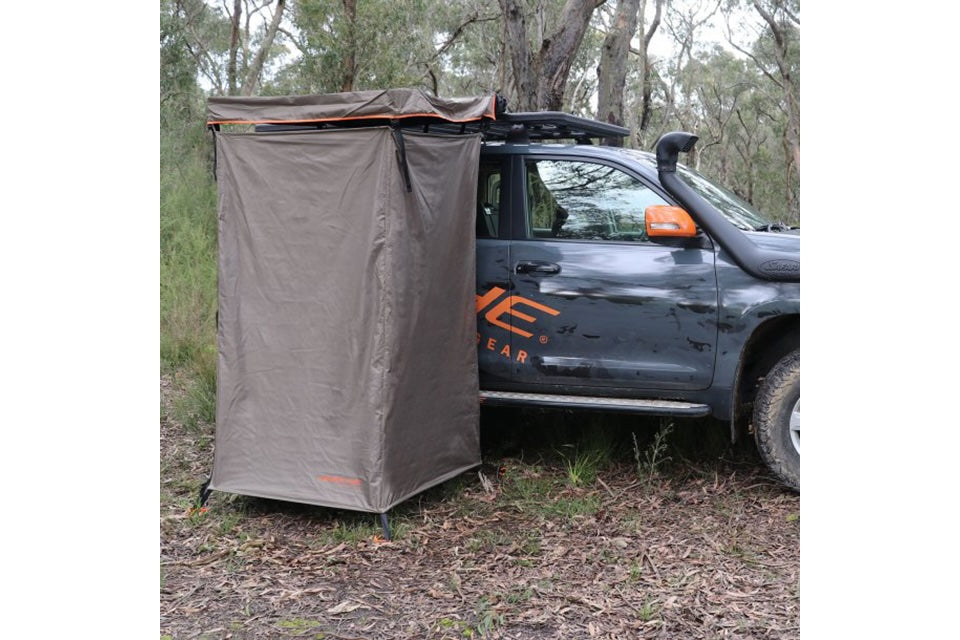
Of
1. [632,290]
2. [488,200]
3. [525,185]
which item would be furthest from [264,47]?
[632,290]

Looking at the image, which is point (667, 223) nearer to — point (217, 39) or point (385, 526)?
point (385, 526)

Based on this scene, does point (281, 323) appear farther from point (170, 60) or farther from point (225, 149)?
point (170, 60)

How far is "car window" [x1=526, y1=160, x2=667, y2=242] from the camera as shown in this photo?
217 inches

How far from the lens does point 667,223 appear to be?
520cm

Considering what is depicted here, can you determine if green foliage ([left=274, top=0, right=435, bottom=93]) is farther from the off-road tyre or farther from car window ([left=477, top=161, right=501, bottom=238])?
the off-road tyre

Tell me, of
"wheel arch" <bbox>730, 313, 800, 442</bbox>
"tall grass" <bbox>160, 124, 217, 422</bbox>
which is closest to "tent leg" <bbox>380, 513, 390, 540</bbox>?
"wheel arch" <bbox>730, 313, 800, 442</bbox>

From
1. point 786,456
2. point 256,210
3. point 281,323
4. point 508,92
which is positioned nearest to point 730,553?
point 786,456

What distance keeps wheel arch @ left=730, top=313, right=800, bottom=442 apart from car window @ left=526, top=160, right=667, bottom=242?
87cm

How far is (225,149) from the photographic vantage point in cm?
514

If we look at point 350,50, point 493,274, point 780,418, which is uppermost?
point 350,50

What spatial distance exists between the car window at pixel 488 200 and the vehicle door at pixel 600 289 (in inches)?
5.9

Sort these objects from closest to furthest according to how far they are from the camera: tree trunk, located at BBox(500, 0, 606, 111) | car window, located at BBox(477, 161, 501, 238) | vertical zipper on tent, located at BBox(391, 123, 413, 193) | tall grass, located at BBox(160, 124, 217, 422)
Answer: vertical zipper on tent, located at BBox(391, 123, 413, 193) < car window, located at BBox(477, 161, 501, 238) < tall grass, located at BBox(160, 124, 217, 422) < tree trunk, located at BBox(500, 0, 606, 111)

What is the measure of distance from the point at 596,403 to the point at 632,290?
679mm

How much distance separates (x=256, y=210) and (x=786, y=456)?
3212mm
